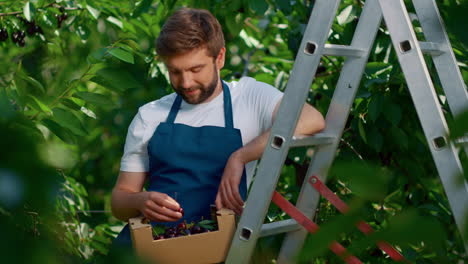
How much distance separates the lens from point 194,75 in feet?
5.97

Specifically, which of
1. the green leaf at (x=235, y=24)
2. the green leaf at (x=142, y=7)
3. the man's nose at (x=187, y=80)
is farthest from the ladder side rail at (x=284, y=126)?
the green leaf at (x=142, y=7)

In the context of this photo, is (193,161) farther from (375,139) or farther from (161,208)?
(375,139)

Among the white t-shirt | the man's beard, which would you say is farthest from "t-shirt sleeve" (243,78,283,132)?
the man's beard

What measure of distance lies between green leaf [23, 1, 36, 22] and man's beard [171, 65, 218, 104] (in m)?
0.93

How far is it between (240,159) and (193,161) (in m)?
0.19

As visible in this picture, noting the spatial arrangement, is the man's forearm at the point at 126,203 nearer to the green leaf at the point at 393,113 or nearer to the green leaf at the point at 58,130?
the green leaf at the point at 58,130

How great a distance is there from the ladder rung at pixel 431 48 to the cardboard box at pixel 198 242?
1.93 ft

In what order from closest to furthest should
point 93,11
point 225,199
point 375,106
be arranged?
point 225,199
point 375,106
point 93,11

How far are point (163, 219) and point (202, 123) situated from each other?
1.14ft

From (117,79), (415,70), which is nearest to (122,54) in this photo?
(117,79)

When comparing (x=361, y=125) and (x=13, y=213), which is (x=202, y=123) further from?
(x=13, y=213)

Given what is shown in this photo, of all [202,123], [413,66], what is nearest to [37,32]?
[202,123]

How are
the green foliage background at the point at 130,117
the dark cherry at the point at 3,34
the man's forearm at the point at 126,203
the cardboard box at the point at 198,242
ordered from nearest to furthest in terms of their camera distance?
the green foliage background at the point at 130,117 < the cardboard box at the point at 198,242 < the man's forearm at the point at 126,203 < the dark cherry at the point at 3,34

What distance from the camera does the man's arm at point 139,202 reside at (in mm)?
1618
